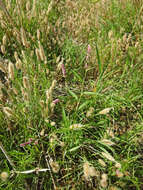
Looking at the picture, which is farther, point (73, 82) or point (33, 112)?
point (73, 82)

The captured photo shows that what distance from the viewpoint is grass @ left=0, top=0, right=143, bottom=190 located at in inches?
40.0

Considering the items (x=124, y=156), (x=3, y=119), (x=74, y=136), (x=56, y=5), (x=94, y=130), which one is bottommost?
(x=124, y=156)

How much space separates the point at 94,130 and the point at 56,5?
4.97ft

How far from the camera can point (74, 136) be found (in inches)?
43.4

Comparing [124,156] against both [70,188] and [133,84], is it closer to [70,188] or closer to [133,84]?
[70,188]

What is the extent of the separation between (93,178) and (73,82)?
2.63ft

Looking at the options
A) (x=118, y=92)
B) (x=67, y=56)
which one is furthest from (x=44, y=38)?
(x=118, y=92)

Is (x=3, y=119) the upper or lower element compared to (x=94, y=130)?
upper

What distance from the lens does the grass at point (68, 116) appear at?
1016 mm

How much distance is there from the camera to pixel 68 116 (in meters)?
1.18

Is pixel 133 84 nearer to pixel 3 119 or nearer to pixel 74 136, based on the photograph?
pixel 74 136

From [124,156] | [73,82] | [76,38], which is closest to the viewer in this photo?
[124,156]

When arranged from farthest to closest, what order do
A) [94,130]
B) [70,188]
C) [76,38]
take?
[76,38] < [94,130] < [70,188]

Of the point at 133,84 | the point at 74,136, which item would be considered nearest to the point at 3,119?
the point at 74,136
